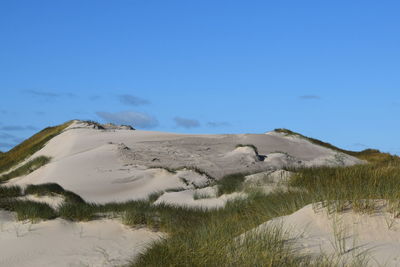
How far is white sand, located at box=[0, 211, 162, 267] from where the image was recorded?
267 inches

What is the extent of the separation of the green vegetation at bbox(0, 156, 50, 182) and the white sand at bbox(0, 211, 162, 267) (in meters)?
15.6

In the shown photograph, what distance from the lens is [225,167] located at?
20719 mm

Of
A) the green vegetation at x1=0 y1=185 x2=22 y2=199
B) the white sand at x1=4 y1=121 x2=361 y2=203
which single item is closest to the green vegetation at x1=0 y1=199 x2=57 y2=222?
the green vegetation at x1=0 y1=185 x2=22 y2=199

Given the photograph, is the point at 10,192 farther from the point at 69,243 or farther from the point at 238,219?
the point at 238,219

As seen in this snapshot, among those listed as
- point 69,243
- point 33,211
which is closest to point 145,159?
point 33,211

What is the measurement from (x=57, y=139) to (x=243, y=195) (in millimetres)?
20212

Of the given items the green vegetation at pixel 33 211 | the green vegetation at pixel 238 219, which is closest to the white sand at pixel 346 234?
the green vegetation at pixel 238 219

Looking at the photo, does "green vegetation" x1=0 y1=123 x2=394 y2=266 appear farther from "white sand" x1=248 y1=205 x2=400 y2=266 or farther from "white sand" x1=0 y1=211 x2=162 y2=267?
"white sand" x1=0 y1=211 x2=162 y2=267

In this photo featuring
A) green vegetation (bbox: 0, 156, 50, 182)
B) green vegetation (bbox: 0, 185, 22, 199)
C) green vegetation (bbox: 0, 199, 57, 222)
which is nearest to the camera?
green vegetation (bbox: 0, 199, 57, 222)

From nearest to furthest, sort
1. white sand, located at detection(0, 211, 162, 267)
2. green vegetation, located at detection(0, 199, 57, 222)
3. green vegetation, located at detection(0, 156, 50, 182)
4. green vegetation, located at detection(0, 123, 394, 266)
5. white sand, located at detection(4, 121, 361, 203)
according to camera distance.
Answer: green vegetation, located at detection(0, 123, 394, 266) → white sand, located at detection(0, 211, 162, 267) → green vegetation, located at detection(0, 199, 57, 222) → white sand, located at detection(4, 121, 361, 203) → green vegetation, located at detection(0, 156, 50, 182)

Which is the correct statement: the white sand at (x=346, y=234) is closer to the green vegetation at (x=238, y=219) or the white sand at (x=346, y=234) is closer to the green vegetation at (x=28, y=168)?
the green vegetation at (x=238, y=219)

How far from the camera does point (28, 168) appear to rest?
78.7ft

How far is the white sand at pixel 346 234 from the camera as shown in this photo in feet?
15.6

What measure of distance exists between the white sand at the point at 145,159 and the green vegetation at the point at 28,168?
Result: 0.63 meters
